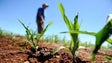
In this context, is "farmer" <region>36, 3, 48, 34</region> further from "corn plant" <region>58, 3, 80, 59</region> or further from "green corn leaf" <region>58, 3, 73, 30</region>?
"green corn leaf" <region>58, 3, 73, 30</region>

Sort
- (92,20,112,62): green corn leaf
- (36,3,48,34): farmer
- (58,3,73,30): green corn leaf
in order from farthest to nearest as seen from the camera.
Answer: (36,3,48,34): farmer < (58,3,73,30): green corn leaf < (92,20,112,62): green corn leaf

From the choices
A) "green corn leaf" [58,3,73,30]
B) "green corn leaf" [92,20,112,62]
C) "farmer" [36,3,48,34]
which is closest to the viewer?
"green corn leaf" [92,20,112,62]

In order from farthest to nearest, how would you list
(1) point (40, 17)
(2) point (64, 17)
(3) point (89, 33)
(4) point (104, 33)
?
(1) point (40, 17) < (2) point (64, 17) < (3) point (89, 33) < (4) point (104, 33)

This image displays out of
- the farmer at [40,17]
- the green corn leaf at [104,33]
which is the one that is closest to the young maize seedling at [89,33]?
the green corn leaf at [104,33]

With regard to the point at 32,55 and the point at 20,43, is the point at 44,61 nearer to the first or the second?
the point at 32,55

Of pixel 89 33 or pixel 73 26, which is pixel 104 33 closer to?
pixel 89 33

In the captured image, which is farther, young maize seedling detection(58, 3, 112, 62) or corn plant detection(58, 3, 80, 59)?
corn plant detection(58, 3, 80, 59)

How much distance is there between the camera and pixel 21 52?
14.7 feet

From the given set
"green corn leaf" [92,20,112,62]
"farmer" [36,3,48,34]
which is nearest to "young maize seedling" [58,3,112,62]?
"green corn leaf" [92,20,112,62]

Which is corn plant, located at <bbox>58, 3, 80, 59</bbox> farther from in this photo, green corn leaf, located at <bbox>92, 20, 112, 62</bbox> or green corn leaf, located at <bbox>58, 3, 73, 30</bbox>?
green corn leaf, located at <bbox>92, 20, 112, 62</bbox>

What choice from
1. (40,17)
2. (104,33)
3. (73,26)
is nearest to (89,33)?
(104,33)

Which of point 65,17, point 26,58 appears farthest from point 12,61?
point 65,17

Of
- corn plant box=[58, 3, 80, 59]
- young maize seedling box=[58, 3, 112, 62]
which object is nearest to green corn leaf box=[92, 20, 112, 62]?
young maize seedling box=[58, 3, 112, 62]

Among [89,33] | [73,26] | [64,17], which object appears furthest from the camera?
[73,26]
